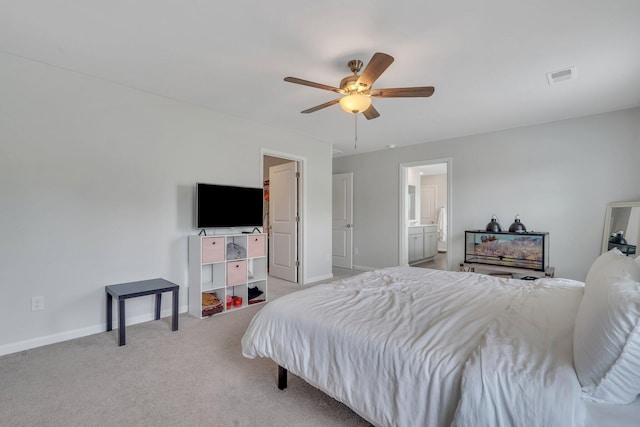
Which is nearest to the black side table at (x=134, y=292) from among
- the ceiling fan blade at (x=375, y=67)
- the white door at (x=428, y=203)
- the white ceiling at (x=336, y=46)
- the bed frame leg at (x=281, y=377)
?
the bed frame leg at (x=281, y=377)

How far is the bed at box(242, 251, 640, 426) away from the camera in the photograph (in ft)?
Answer: 3.26

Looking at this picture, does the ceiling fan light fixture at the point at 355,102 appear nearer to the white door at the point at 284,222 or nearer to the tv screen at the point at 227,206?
the tv screen at the point at 227,206

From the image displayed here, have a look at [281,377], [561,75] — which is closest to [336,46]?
[561,75]

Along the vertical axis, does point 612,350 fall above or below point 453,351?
above

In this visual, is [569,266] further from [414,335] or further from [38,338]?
[38,338]

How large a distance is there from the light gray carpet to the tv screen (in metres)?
1.35

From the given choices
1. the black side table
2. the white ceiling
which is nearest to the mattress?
the black side table

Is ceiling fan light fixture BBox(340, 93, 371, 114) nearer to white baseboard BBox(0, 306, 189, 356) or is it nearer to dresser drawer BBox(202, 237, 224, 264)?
dresser drawer BBox(202, 237, 224, 264)

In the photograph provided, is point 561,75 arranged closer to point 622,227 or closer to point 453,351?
point 622,227

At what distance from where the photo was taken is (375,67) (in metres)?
2.05

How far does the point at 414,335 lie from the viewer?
1.39 meters

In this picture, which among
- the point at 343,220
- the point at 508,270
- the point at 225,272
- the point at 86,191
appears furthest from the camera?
the point at 343,220

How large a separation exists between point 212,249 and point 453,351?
112 inches

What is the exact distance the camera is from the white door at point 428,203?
9156 mm
